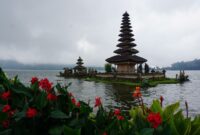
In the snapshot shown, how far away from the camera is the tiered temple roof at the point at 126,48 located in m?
50.1

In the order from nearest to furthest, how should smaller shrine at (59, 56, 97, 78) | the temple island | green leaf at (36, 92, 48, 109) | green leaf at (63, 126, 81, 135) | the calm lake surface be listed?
green leaf at (63, 126, 81, 135)
green leaf at (36, 92, 48, 109)
the calm lake surface
the temple island
smaller shrine at (59, 56, 97, 78)

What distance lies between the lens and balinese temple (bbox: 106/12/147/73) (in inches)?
1980

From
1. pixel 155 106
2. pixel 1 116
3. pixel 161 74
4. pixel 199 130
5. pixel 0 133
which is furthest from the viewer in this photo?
pixel 161 74

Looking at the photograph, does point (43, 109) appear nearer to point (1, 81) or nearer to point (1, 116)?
point (1, 116)

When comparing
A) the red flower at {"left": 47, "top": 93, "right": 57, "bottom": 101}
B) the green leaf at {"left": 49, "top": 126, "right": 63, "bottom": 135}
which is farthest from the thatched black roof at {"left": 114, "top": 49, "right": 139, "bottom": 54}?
the green leaf at {"left": 49, "top": 126, "right": 63, "bottom": 135}

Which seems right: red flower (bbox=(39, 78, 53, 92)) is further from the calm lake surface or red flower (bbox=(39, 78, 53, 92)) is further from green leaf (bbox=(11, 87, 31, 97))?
the calm lake surface

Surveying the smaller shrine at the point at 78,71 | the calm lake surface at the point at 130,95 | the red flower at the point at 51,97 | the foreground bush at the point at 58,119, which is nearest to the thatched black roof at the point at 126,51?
the smaller shrine at the point at 78,71

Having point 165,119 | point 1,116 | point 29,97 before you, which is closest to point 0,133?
point 1,116

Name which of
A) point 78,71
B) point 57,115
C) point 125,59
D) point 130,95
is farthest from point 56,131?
point 78,71

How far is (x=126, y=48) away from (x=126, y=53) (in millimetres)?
1782

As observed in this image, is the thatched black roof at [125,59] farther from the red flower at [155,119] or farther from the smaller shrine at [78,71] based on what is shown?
the red flower at [155,119]

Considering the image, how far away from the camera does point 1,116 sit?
9.37 feet

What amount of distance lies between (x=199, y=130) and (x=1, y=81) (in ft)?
9.32

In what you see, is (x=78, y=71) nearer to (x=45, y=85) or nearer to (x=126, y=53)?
(x=126, y=53)
